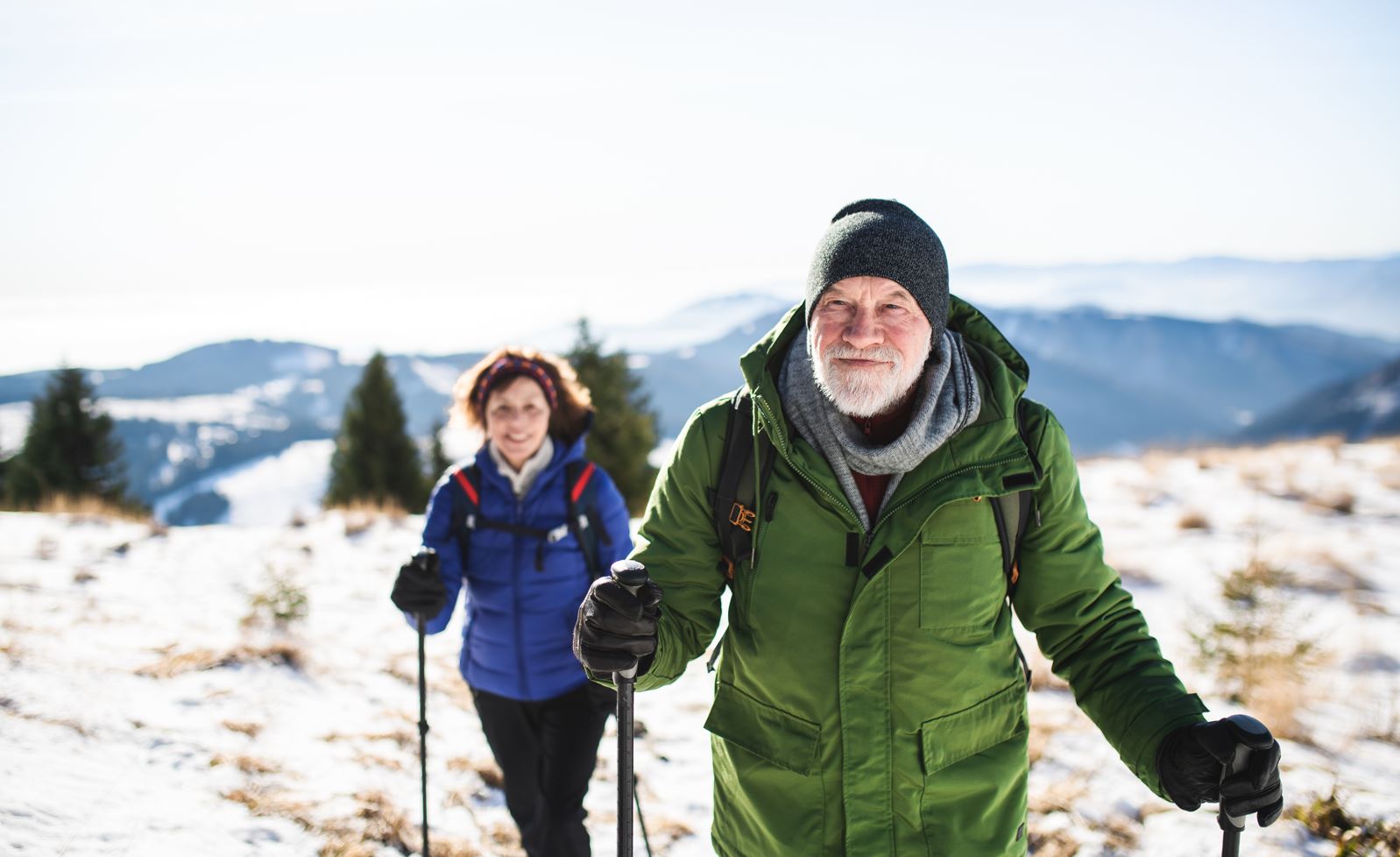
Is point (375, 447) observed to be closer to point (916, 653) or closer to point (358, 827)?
point (358, 827)

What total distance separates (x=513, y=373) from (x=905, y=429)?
2321mm

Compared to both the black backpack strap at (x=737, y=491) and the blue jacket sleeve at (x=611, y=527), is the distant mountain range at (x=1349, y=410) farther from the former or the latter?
the black backpack strap at (x=737, y=491)

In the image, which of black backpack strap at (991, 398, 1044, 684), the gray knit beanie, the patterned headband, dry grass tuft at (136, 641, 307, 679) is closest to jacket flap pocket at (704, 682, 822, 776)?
black backpack strap at (991, 398, 1044, 684)

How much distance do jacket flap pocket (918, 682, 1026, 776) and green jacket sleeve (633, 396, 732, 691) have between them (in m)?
0.68

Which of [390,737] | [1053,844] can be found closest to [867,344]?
[1053,844]

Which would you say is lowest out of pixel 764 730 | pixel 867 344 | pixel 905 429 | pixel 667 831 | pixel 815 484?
pixel 667 831

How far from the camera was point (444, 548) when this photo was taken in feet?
11.5

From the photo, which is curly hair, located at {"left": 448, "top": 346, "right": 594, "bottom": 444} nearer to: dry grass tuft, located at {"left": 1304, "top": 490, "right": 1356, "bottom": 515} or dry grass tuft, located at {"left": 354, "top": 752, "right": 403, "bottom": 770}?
dry grass tuft, located at {"left": 354, "top": 752, "right": 403, "bottom": 770}

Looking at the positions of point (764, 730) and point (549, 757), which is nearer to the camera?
point (764, 730)

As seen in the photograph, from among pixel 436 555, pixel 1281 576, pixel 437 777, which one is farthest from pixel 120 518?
pixel 1281 576

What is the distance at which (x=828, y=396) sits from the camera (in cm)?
213

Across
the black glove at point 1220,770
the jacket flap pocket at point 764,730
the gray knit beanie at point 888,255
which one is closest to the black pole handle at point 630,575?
the jacket flap pocket at point 764,730

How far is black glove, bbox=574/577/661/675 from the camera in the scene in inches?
78.1

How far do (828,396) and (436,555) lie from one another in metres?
2.10
